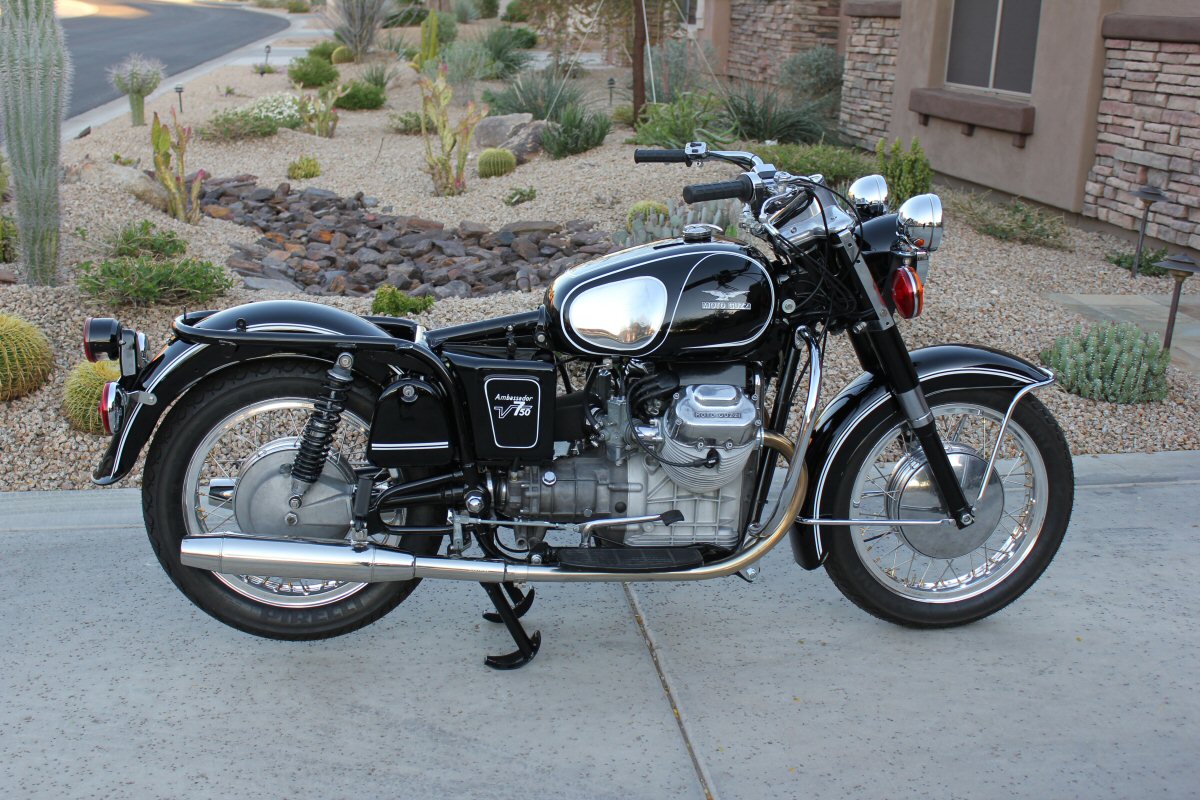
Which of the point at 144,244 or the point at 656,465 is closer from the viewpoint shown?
the point at 656,465

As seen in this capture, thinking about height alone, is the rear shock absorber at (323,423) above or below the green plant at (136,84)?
below

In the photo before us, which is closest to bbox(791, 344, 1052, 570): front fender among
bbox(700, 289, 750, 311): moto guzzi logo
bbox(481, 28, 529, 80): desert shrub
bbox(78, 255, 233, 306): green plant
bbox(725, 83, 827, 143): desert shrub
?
bbox(700, 289, 750, 311): moto guzzi logo

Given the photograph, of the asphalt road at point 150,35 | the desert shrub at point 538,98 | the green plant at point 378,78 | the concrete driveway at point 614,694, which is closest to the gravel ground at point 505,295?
the desert shrub at point 538,98

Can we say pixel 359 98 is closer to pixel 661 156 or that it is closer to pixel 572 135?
pixel 572 135

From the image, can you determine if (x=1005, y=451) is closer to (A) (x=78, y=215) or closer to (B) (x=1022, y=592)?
(B) (x=1022, y=592)

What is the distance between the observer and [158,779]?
2812 mm

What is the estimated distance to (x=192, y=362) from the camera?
3.10 m

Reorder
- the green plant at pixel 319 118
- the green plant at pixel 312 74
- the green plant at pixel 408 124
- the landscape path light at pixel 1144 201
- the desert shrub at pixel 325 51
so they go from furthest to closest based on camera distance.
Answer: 1. the desert shrub at pixel 325 51
2. the green plant at pixel 312 74
3. the green plant at pixel 408 124
4. the green plant at pixel 319 118
5. the landscape path light at pixel 1144 201

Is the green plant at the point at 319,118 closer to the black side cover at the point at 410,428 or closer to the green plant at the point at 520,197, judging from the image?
the green plant at the point at 520,197

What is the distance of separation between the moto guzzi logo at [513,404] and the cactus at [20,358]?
9.86 ft

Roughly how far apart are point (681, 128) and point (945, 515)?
7704 mm

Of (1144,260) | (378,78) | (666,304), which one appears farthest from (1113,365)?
(378,78)

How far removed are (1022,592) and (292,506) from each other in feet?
7.43

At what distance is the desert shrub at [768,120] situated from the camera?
11812 millimetres
